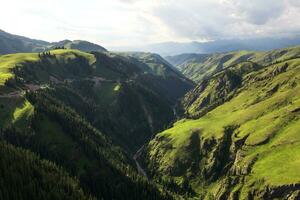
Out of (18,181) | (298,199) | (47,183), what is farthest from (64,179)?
(298,199)

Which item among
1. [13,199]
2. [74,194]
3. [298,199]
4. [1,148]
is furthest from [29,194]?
[298,199]

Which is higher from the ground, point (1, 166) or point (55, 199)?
point (1, 166)

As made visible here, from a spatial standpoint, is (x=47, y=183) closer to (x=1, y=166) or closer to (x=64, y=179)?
(x=64, y=179)

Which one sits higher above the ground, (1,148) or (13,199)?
(1,148)

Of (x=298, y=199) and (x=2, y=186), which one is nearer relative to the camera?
(x=2, y=186)

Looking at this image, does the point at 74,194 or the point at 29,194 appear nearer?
the point at 29,194

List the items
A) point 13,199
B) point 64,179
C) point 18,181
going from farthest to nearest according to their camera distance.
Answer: point 64,179 < point 18,181 < point 13,199

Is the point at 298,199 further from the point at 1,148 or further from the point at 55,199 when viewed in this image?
the point at 1,148

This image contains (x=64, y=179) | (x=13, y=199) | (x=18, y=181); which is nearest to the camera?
(x=13, y=199)
